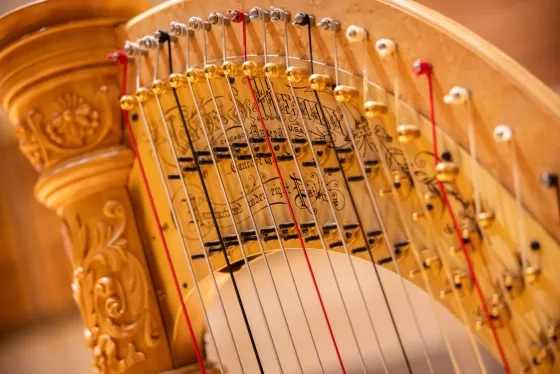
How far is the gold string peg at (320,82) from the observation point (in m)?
0.97

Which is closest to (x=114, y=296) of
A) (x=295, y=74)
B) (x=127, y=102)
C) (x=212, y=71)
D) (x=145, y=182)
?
(x=145, y=182)

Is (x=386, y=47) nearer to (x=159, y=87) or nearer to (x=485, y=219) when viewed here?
(x=485, y=219)

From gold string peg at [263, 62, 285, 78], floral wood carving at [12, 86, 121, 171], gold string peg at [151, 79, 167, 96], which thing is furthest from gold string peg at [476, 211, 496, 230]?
floral wood carving at [12, 86, 121, 171]

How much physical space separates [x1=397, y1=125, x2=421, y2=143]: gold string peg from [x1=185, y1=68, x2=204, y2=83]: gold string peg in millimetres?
380

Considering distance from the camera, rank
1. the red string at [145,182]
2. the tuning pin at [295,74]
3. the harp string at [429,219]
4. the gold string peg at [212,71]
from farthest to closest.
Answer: the red string at [145,182] → the gold string peg at [212,71] → the tuning pin at [295,74] → the harp string at [429,219]

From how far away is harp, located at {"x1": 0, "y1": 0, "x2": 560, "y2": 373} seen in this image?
833mm

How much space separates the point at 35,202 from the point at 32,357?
1.63 feet

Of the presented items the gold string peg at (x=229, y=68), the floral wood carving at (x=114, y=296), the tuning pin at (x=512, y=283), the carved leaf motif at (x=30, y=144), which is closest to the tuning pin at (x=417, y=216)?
the tuning pin at (x=512, y=283)

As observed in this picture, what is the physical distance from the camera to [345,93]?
3.09 feet

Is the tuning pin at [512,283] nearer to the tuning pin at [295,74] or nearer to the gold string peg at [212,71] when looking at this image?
the tuning pin at [295,74]

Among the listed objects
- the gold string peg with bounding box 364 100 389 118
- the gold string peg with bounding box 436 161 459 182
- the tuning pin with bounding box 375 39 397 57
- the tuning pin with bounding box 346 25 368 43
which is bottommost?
the gold string peg with bounding box 436 161 459 182

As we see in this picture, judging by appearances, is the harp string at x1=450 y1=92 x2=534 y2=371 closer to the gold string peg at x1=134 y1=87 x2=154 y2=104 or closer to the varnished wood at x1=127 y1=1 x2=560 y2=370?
the varnished wood at x1=127 y1=1 x2=560 y2=370

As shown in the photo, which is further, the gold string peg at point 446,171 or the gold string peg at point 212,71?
the gold string peg at point 212,71

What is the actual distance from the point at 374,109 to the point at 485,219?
18 centimetres
